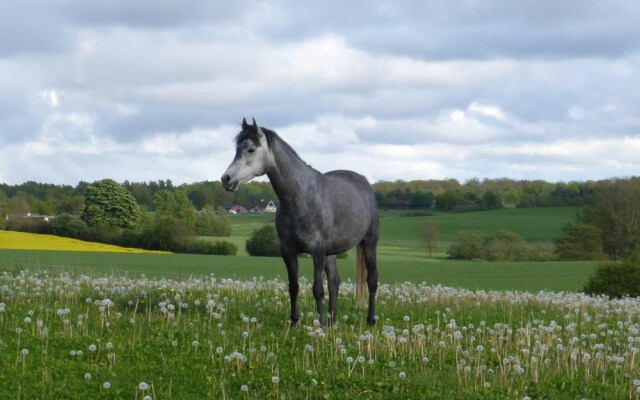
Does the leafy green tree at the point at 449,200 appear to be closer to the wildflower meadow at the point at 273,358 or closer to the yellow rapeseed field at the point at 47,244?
the yellow rapeseed field at the point at 47,244

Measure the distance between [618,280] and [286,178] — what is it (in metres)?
19.0

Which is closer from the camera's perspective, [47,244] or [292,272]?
[292,272]

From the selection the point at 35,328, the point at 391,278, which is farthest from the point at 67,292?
the point at 391,278

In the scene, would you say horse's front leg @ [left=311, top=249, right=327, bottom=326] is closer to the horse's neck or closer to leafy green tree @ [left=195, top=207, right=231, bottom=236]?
the horse's neck

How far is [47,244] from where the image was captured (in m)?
62.5

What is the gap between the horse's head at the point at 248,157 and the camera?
1264cm

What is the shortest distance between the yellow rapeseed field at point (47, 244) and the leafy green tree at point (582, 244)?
3873 centimetres

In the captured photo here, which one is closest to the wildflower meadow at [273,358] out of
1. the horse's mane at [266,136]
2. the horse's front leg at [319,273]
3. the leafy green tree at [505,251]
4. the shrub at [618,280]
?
the horse's front leg at [319,273]

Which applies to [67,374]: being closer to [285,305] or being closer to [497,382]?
[497,382]

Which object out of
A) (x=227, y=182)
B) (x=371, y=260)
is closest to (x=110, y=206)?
(x=371, y=260)

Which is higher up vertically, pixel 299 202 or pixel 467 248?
pixel 299 202

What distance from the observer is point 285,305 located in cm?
1731

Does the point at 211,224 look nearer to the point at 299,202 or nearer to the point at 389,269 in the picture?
the point at 389,269

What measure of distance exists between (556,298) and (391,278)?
1887 cm
